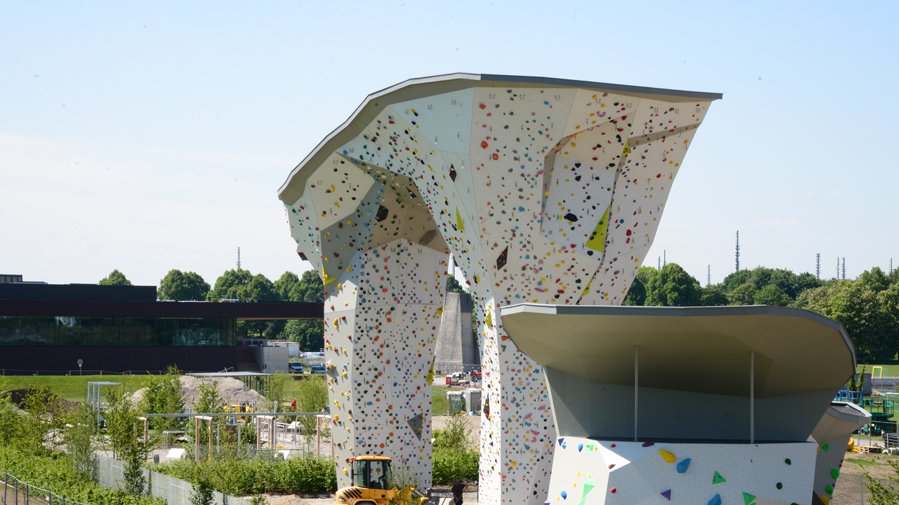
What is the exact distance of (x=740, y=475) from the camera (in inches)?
592

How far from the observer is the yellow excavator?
27.1 meters

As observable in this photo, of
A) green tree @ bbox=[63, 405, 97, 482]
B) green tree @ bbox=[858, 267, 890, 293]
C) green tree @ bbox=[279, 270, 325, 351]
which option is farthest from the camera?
green tree @ bbox=[279, 270, 325, 351]

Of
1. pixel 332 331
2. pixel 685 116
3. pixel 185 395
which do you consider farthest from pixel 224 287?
pixel 685 116

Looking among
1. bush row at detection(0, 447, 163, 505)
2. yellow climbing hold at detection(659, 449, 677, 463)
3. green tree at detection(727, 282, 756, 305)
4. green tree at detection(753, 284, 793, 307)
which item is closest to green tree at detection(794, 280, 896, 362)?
green tree at detection(753, 284, 793, 307)

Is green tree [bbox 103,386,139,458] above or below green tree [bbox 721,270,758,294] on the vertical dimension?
below

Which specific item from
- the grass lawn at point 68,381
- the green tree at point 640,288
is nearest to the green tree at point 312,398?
the grass lawn at point 68,381

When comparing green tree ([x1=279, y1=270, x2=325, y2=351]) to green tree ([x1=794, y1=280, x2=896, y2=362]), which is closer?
green tree ([x1=794, y1=280, x2=896, y2=362])

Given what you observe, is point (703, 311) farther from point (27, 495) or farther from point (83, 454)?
point (83, 454)

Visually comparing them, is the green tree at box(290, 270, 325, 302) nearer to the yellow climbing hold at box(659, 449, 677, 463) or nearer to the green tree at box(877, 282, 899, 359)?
the green tree at box(877, 282, 899, 359)

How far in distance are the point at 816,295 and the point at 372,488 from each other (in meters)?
80.9

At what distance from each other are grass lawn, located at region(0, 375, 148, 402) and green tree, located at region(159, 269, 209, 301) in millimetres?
75529

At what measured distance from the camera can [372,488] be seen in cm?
2764

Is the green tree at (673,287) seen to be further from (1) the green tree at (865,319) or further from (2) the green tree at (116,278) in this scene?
(2) the green tree at (116,278)

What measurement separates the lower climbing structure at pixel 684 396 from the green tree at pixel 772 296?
106111 millimetres
